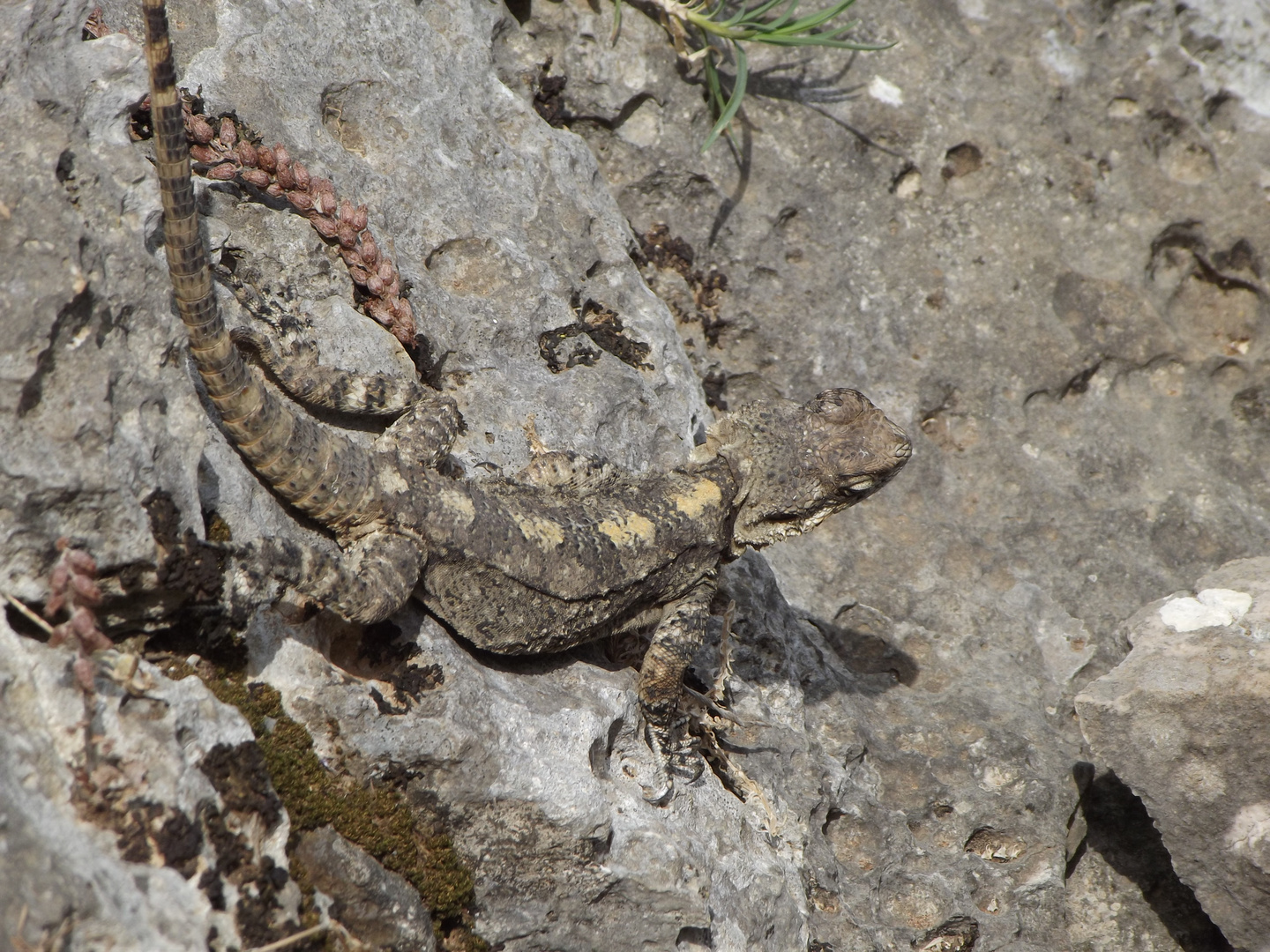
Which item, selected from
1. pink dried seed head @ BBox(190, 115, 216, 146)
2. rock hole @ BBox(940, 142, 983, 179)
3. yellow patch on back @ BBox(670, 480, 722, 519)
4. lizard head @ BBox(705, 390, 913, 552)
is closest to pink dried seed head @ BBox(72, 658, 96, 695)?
pink dried seed head @ BBox(190, 115, 216, 146)

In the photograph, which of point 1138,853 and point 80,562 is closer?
point 80,562

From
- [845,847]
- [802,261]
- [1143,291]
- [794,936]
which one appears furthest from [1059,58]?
[794,936]

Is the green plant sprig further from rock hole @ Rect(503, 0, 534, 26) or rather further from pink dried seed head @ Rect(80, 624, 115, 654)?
pink dried seed head @ Rect(80, 624, 115, 654)

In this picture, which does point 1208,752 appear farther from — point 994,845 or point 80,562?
point 80,562

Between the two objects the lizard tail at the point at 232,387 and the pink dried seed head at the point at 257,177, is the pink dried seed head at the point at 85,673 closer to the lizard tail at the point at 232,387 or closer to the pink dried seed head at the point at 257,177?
the lizard tail at the point at 232,387

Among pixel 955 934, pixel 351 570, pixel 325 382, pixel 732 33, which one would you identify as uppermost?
pixel 732 33

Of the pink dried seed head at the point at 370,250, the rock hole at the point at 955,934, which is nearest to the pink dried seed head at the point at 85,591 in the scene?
the pink dried seed head at the point at 370,250

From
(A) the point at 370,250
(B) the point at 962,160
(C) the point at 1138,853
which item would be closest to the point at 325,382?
(A) the point at 370,250

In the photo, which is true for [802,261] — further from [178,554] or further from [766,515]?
[178,554]
